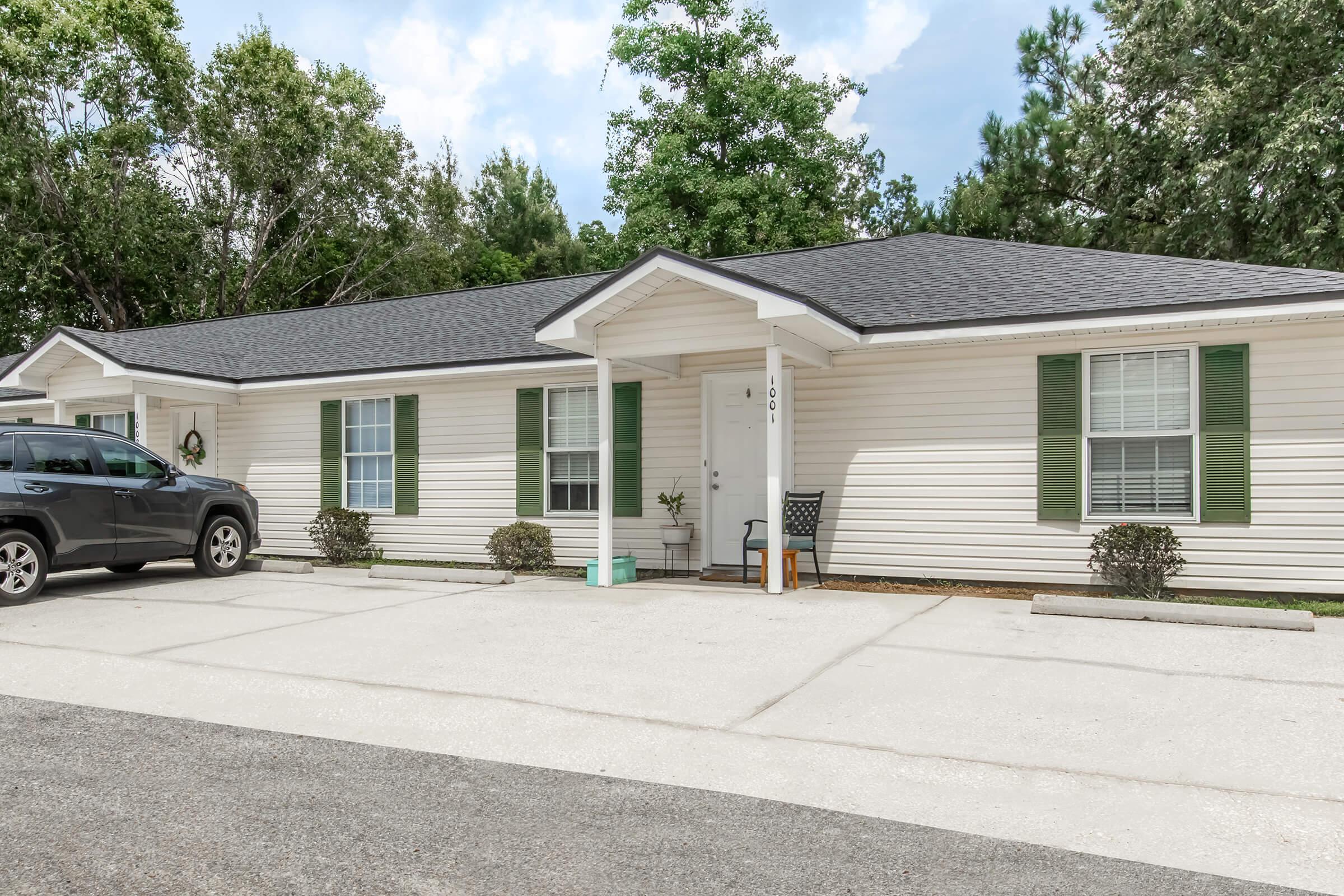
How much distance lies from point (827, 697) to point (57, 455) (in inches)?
324

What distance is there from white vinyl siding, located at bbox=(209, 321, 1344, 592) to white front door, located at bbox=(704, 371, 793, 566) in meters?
0.19

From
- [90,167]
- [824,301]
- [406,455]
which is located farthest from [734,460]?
[90,167]

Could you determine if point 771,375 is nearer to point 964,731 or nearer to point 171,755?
point 964,731

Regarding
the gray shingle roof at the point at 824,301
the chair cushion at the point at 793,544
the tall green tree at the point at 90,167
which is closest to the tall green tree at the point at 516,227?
the tall green tree at the point at 90,167

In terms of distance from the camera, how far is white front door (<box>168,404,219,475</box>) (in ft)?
46.9

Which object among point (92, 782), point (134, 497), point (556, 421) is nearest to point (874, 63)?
point (556, 421)

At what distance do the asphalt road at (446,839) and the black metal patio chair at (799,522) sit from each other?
5.67 m

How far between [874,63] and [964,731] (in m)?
28.0

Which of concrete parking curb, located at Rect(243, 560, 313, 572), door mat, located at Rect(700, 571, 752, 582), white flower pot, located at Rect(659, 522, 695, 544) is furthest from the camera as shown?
concrete parking curb, located at Rect(243, 560, 313, 572)

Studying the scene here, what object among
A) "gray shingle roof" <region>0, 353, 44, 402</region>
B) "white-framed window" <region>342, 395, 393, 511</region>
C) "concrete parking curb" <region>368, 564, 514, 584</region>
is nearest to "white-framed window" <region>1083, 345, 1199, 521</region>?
"concrete parking curb" <region>368, 564, 514, 584</region>

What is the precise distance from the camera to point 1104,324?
8648 millimetres

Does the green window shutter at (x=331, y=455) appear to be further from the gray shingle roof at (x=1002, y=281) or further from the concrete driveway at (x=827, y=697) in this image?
the gray shingle roof at (x=1002, y=281)

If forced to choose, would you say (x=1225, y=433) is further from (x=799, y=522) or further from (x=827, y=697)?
(x=827, y=697)

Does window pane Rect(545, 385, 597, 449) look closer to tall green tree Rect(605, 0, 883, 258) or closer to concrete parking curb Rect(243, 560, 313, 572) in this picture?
concrete parking curb Rect(243, 560, 313, 572)
